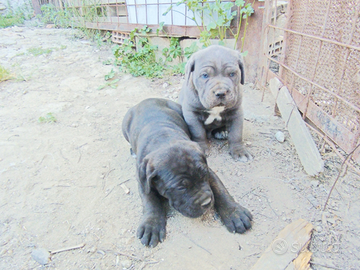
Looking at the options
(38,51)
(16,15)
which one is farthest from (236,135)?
(16,15)

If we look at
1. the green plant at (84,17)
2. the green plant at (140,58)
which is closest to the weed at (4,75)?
the green plant at (140,58)

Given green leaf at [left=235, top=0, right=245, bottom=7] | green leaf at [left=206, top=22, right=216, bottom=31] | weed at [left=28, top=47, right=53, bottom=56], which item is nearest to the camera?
green leaf at [left=235, top=0, right=245, bottom=7]

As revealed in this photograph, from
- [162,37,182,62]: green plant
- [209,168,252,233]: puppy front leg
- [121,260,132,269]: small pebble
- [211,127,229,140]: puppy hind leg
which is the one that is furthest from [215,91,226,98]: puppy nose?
[162,37,182,62]: green plant

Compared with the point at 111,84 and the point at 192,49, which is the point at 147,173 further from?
the point at 111,84

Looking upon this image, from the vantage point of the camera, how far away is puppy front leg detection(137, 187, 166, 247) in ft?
8.05

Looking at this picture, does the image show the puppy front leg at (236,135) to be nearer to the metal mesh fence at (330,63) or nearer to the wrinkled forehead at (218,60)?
the wrinkled forehead at (218,60)

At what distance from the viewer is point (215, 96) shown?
319cm

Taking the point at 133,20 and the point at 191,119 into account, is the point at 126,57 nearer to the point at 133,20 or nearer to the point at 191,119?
the point at 133,20

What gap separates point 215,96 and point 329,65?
1542mm

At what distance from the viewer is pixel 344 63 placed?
2916mm

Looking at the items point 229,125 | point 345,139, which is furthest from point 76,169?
point 345,139

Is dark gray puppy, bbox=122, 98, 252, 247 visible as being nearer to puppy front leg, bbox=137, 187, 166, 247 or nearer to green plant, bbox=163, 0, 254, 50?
puppy front leg, bbox=137, 187, 166, 247

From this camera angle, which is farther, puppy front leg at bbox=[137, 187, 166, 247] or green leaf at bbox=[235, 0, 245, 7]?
green leaf at bbox=[235, 0, 245, 7]

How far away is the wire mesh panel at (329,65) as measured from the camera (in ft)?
9.37
